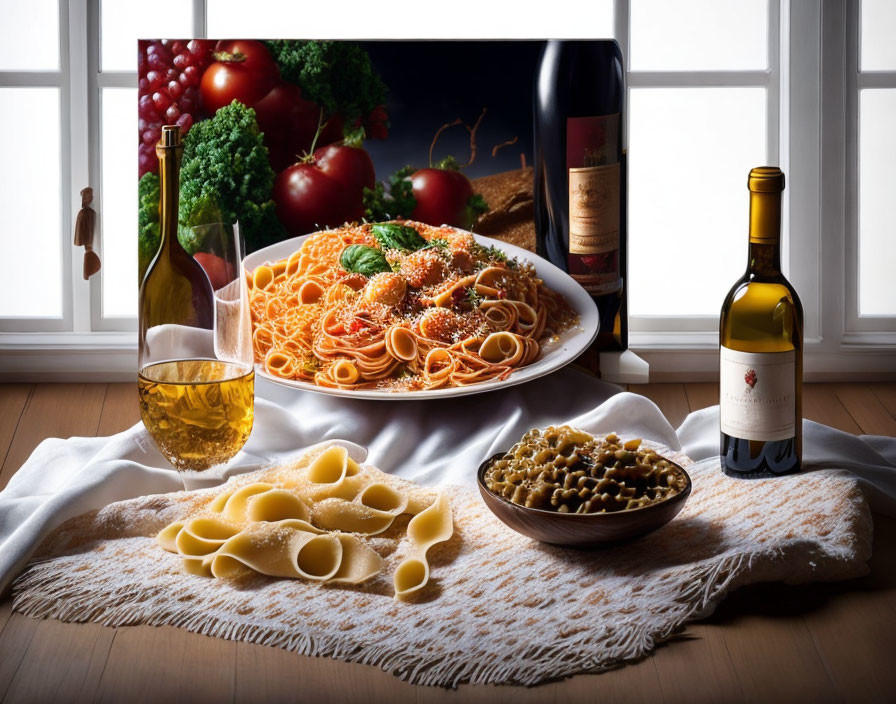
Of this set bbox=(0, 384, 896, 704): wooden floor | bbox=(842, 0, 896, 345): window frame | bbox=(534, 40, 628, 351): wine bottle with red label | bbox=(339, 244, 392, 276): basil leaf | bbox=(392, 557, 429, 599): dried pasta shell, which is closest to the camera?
bbox=(0, 384, 896, 704): wooden floor

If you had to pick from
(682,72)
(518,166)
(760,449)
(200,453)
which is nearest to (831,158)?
(682,72)

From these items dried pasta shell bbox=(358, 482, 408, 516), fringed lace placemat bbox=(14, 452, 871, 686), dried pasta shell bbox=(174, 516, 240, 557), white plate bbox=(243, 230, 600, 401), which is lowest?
fringed lace placemat bbox=(14, 452, 871, 686)

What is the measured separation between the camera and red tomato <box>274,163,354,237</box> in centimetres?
221

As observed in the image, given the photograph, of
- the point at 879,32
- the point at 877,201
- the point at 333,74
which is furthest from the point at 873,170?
the point at 333,74

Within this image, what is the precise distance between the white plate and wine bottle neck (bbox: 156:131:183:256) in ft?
1.26

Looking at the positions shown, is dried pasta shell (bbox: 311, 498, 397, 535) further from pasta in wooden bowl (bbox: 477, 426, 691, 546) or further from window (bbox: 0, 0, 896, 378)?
window (bbox: 0, 0, 896, 378)

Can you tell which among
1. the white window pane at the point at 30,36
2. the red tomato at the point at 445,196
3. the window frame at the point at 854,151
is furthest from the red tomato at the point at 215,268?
the window frame at the point at 854,151

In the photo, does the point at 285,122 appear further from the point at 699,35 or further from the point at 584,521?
the point at 584,521

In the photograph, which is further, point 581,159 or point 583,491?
point 581,159

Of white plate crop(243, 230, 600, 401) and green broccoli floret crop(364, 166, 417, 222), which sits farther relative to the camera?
green broccoli floret crop(364, 166, 417, 222)

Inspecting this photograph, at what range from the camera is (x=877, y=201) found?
2.56 metres

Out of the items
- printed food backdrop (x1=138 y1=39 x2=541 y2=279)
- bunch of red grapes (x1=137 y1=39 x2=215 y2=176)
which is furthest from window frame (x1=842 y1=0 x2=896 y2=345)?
bunch of red grapes (x1=137 y1=39 x2=215 y2=176)

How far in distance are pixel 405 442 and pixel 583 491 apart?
552mm

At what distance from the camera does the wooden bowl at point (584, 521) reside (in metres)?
1.28
